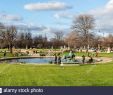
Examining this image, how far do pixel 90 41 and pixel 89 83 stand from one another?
84.6 metres

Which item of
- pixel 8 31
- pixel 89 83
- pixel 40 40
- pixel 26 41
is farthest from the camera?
pixel 40 40

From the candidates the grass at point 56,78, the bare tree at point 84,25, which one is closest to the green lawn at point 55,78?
the grass at point 56,78

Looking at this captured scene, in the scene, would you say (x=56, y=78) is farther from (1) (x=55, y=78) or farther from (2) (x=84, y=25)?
(2) (x=84, y=25)

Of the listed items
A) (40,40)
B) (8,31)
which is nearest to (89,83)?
(8,31)

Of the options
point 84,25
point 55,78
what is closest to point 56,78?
point 55,78

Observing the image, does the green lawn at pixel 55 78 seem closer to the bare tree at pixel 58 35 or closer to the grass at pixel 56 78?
the grass at pixel 56 78

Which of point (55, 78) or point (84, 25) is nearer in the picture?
point (55, 78)

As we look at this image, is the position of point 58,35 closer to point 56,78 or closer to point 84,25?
point 84,25

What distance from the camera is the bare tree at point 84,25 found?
10600 cm

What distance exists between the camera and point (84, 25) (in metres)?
107
